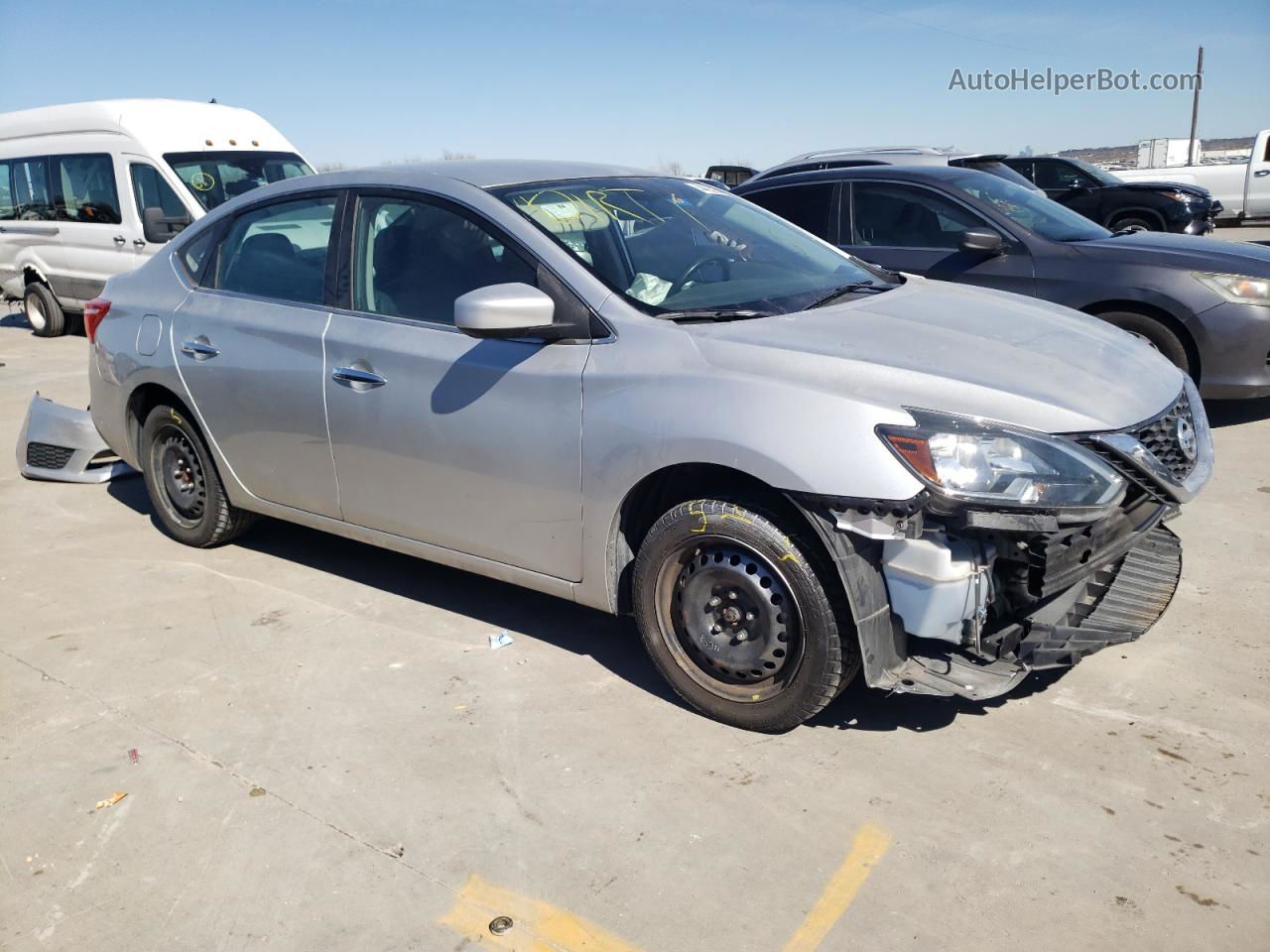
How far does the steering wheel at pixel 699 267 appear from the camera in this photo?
391cm

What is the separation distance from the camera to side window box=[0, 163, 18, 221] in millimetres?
13125

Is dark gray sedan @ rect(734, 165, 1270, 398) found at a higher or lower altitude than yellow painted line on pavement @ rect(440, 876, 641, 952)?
higher

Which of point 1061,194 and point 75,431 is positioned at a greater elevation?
point 1061,194

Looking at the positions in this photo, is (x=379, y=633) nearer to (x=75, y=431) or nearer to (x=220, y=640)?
(x=220, y=640)

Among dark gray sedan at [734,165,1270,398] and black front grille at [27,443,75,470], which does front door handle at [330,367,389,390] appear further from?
dark gray sedan at [734,165,1270,398]

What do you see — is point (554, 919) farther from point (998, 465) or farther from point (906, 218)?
point (906, 218)

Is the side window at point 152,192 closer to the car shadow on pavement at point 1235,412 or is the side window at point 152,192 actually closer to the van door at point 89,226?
the van door at point 89,226

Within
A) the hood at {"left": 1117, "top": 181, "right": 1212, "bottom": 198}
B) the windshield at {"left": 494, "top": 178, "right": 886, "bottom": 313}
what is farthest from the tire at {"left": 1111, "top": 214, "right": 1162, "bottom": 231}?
the windshield at {"left": 494, "top": 178, "right": 886, "bottom": 313}

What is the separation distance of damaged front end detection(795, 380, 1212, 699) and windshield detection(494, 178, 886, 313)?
971mm

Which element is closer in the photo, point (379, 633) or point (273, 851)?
point (273, 851)

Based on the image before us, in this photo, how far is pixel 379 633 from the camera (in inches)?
177

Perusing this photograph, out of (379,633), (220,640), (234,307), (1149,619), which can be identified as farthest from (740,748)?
(234,307)

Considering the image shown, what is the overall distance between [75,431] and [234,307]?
2.66 m

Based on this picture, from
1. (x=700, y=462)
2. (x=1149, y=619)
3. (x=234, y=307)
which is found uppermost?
(x=234, y=307)
